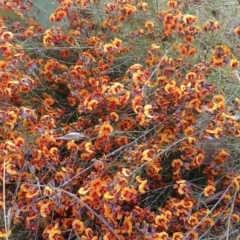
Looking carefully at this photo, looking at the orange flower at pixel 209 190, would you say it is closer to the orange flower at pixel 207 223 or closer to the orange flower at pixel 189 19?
the orange flower at pixel 207 223

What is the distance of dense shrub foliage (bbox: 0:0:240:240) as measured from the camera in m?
1.12

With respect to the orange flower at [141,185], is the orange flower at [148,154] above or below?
above

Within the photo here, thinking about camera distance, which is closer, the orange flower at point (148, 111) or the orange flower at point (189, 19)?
the orange flower at point (148, 111)

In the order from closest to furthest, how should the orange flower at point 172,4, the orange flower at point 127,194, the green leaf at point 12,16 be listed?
the orange flower at point 127,194 < the orange flower at point 172,4 < the green leaf at point 12,16

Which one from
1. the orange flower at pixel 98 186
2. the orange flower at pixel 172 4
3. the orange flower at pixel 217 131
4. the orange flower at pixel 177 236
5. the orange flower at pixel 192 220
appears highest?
the orange flower at pixel 172 4

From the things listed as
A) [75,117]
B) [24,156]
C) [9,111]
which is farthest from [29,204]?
[75,117]

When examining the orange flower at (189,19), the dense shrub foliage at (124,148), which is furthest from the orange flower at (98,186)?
the orange flower at (189,19)

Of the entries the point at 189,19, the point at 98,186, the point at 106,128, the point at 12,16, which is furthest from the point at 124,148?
the point at 12,16

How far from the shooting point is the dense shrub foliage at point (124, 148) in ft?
3.67

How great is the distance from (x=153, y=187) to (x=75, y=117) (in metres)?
0.34

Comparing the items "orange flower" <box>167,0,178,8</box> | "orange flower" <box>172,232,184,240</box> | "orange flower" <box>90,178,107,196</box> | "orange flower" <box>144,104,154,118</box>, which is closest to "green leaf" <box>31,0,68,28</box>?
"orange flower" <box>167,0,178,8</box>

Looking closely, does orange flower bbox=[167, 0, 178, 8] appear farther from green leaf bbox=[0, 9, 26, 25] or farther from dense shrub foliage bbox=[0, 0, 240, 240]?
green leaf bbox=[0, 9, 26, 25]

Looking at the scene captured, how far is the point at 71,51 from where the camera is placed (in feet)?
5.38

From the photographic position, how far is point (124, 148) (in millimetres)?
1254
